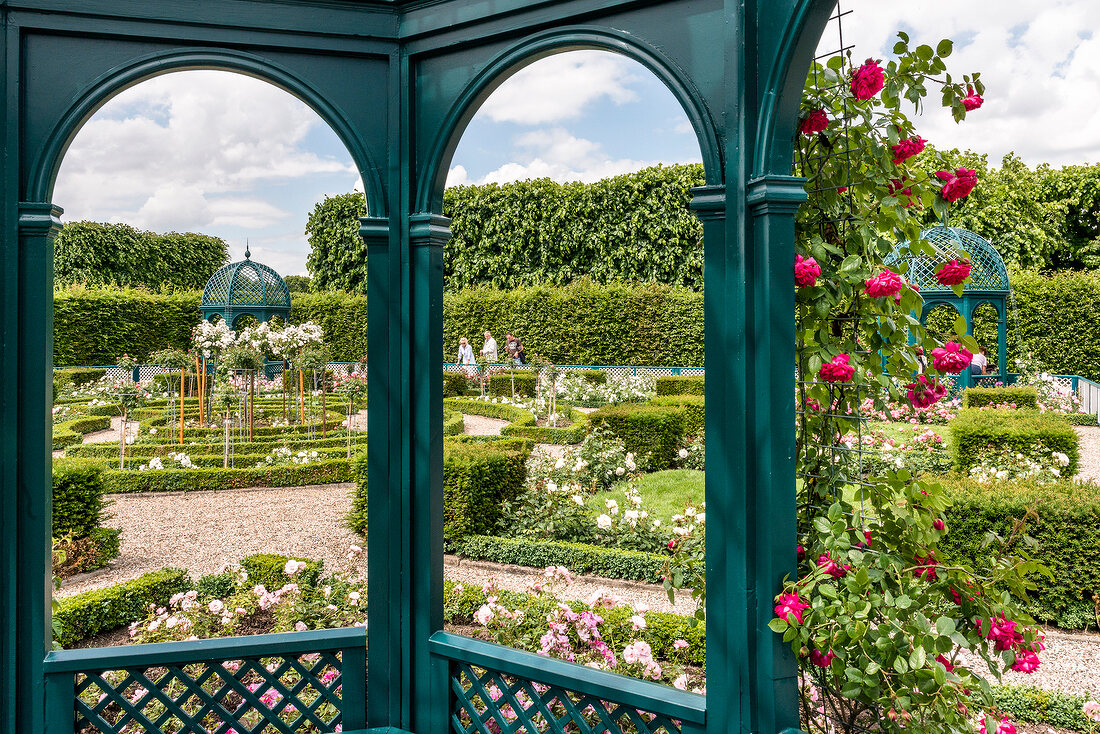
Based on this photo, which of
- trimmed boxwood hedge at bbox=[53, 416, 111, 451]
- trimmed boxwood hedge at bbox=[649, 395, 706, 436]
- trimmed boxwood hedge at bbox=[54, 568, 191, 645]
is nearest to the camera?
trimmed boxwood hedge at bbox=[54, 568, 191, 645]

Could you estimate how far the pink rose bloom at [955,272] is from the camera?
6.95 ft

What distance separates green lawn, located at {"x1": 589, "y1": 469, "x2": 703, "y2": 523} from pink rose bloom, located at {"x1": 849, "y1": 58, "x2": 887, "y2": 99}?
4.28 meters

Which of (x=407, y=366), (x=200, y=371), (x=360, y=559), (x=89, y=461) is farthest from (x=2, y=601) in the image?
(x=200, y=371)

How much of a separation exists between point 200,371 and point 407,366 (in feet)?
30.6

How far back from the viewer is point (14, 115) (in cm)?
244

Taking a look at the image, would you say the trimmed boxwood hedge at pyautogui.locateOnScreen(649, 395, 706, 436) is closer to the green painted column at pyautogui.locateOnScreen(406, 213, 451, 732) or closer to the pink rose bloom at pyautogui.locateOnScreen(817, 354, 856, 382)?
the green painted column at pyautogui.locateOnScreen(406, 213, 451, 732)

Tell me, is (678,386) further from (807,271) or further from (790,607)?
(790,607)

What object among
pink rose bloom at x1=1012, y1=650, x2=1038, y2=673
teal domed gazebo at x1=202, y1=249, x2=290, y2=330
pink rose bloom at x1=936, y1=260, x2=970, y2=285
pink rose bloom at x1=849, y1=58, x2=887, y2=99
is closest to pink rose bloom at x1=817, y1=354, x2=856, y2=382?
pink rose bloom at x1=936, y1=260, x2=970, y2=285

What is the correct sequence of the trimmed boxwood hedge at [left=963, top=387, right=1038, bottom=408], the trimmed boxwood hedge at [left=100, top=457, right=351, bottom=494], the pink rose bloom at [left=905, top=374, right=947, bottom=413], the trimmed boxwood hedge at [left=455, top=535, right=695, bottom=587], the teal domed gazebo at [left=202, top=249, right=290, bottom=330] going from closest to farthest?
1. the pink rose bloom at [left=905, top=374, right=947, bottom=413]
2. the trimmed boxwood hedge at [left=455, top=535, right=695, bottom=587]
3. the trimmed boxwood hedge at [left=100, top=457, right=351, bottom=494]
4. the trimmed boxwood hedge at [left=963, top=387, right=1038, bottom=408]
5. the teal domed gazebo at [left=202, top=249, right=290, bottom=330]

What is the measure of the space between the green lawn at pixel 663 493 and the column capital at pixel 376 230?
393cm

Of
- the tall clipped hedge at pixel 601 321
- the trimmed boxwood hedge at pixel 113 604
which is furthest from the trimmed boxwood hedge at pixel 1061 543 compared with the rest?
the tall clipped hedge at pixel 601 321

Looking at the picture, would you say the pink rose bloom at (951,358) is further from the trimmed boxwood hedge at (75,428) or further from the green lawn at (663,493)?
the trimmed boxwood hedge at (75,428)

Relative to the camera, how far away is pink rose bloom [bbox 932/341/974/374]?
6.98 ft

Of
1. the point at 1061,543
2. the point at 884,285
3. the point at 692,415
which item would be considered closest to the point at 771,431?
the point at 884,285
